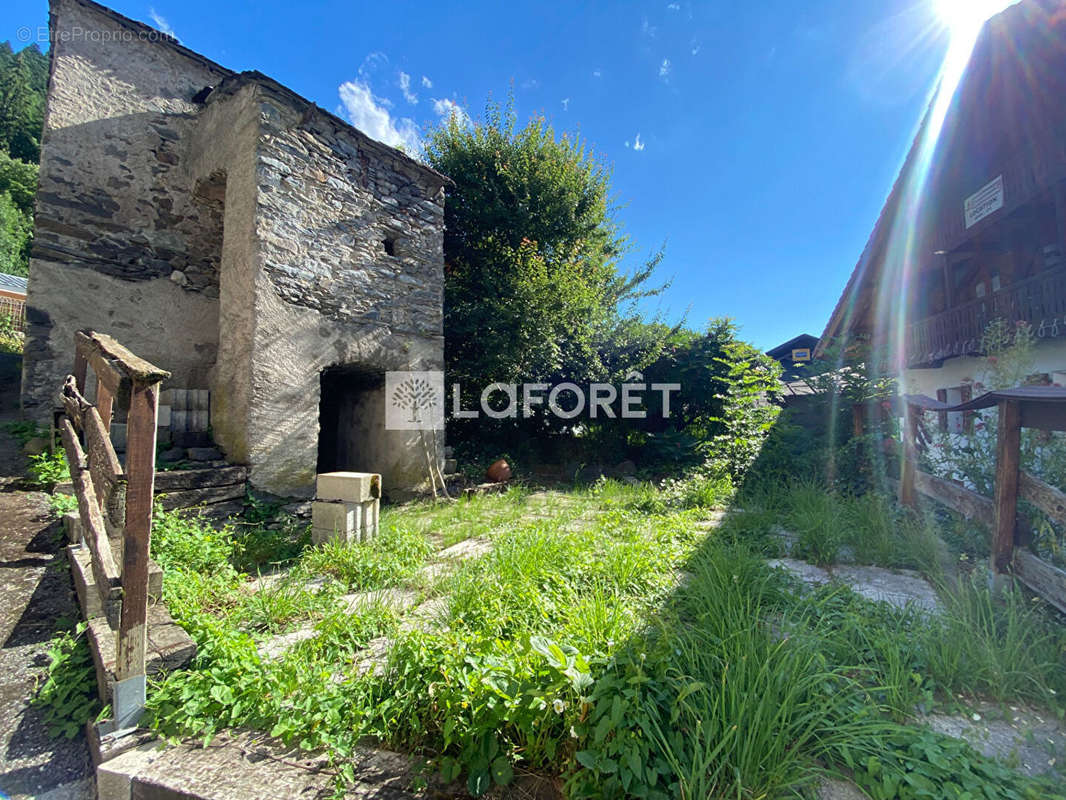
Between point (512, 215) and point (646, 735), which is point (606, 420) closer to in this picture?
point (512, 215)

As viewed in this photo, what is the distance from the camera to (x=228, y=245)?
4.08 m

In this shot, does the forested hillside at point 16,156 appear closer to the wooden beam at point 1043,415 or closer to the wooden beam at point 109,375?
the wooden beam at point 109,375

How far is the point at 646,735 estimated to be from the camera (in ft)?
3.87

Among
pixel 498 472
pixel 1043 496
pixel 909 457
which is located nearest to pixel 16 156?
pixel 498 472

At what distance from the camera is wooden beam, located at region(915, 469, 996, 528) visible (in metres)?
2.43

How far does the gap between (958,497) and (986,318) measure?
576cm

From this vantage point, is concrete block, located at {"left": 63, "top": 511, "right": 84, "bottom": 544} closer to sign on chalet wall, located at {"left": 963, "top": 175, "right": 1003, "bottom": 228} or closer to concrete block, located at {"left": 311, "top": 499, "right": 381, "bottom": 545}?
concrete block, located at {"left": 311, "top": 499, "right": 381, "bottom": 545}

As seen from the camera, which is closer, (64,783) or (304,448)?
(64,783)

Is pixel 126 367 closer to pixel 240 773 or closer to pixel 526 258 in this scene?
pixel 240 773

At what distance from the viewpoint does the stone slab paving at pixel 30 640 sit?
1290 mm

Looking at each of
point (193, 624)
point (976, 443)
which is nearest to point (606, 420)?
point (976, 443)

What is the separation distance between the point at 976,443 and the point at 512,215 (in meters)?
6.61
